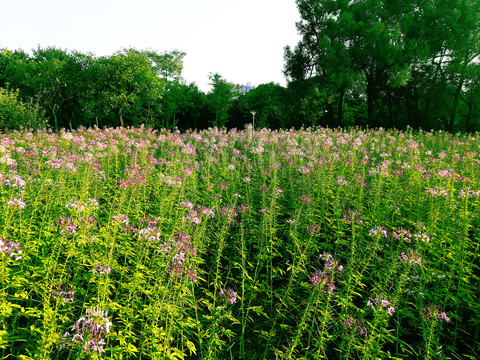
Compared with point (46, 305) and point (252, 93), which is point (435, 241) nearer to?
point (46, 305)

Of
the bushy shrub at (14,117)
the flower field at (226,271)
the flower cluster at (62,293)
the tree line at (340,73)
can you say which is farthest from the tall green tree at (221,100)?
the flower cluster at (62,293)

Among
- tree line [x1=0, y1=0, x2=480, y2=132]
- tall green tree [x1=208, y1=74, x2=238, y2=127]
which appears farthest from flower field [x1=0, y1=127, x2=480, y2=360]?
tall green tree [x1=208, y1=74, x2=238, y2=127]

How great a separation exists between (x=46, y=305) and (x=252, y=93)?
137 feet

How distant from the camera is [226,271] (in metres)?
3.74

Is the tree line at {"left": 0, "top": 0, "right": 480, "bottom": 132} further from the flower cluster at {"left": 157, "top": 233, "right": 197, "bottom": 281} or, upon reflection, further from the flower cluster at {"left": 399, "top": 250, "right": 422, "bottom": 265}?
the flower cluster at {"left": 399, "top": 250, "right": 422, "bottom": 265}

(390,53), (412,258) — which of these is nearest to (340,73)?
(390,53)

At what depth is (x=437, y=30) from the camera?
23.8 m

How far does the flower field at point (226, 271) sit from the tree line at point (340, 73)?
1702 centimetres

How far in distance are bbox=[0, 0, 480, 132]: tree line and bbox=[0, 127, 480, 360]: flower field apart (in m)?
17.0

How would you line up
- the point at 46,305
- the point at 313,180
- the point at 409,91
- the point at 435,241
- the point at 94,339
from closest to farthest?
1. the point at 94,339
2. the point at 46,305
3. the point at 435,241
4. the point at 313,180
5. the point at 409,91

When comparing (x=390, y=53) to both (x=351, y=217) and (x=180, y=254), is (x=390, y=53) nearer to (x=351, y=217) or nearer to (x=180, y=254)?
(x=351, y=217)

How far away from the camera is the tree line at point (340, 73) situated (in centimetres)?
2120

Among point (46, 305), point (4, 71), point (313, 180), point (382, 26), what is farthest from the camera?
point (4, 71)

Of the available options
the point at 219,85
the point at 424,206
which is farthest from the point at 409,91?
the point at 424,206
